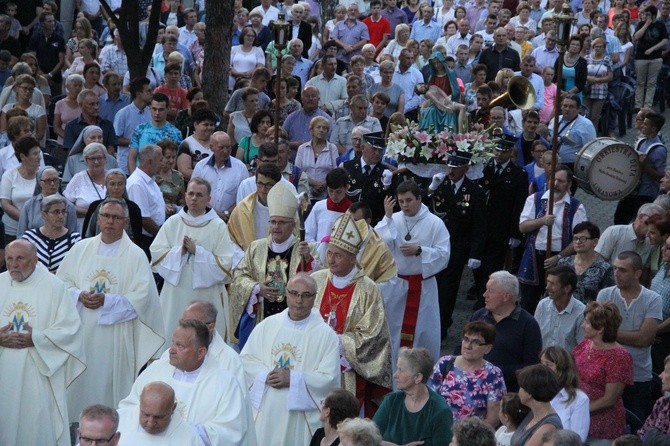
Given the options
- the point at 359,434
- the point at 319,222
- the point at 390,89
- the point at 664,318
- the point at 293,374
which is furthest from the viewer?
the point at 390,89

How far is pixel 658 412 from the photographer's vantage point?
8.62 metres

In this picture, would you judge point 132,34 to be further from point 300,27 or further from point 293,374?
point 293,374

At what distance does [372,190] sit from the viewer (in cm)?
1327

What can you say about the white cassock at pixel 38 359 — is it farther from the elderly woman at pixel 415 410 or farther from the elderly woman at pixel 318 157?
the elderly woman at pixel 318 157

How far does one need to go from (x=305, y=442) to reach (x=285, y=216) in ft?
6.88

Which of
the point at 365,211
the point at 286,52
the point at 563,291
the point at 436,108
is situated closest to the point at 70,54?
the point at 286,52

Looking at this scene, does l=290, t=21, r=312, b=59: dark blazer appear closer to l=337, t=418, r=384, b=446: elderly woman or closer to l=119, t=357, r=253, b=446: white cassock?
l=119, t=357, r=253, b=446: white cassock

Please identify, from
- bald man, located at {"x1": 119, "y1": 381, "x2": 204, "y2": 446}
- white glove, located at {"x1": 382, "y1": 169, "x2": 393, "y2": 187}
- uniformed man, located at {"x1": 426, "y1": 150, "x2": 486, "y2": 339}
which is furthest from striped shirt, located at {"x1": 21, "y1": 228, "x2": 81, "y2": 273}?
uniformed man, located at {"x1": 426, "y1": 150, "x2": 486, "y2": 339}

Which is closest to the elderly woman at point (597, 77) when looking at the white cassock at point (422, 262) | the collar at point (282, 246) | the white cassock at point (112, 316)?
the white cassock at point (422, 262)

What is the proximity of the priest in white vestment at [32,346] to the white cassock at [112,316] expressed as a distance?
541 mm

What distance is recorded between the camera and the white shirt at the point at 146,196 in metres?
12.3

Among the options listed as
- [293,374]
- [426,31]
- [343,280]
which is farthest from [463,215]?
[426,31]

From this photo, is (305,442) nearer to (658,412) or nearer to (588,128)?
(658,412)

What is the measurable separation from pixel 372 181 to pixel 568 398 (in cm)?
526
